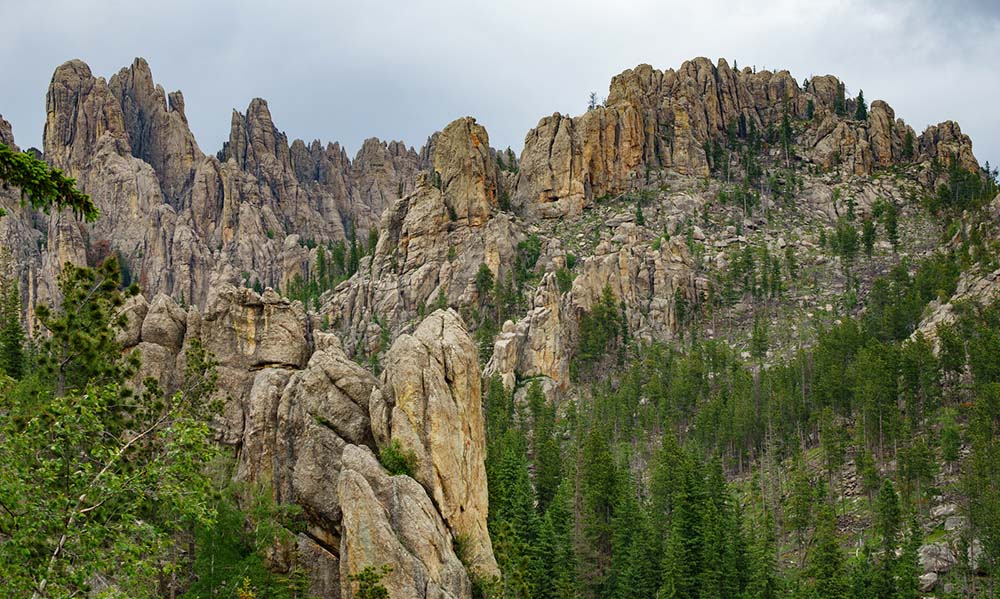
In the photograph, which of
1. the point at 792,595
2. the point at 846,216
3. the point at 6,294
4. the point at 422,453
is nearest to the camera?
the point at 422,453

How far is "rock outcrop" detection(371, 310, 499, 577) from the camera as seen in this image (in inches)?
1756

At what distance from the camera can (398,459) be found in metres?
44.1

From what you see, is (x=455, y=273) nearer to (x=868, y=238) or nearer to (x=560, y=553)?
(x=868, y=238)

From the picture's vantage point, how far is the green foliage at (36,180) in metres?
16.2

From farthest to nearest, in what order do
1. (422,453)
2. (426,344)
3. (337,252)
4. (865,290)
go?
(337,252), (865,290), (426,344), (422,453)

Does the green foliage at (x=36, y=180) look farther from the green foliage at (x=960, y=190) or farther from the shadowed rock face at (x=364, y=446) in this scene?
the green foliage at (x=960, y=190)

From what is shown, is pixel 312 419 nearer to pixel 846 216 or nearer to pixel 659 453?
pixel 659 453

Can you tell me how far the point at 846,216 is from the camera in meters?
148

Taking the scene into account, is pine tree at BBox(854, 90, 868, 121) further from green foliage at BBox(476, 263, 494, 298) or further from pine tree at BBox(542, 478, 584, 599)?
pine tree at BBox(542, 478, 584, 599)

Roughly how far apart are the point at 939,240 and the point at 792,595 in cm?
9681

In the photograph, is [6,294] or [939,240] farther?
[939,240]

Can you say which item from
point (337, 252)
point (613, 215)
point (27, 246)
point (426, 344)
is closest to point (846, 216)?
point (613, 215)

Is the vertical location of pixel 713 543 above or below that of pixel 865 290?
below

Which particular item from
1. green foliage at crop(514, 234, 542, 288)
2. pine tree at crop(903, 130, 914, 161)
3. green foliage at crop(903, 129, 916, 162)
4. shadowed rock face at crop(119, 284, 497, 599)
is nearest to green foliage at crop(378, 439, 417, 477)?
shadowed rock face at crop(119, 284, 497, 599)
